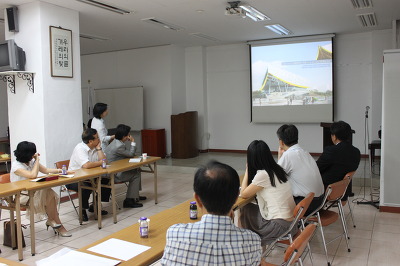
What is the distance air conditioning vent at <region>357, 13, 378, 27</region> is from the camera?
635 cm

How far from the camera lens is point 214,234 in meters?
1.49

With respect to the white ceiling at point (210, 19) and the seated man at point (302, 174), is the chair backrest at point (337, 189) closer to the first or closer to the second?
the seated man at point (302, 174)

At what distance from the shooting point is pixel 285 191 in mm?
2738

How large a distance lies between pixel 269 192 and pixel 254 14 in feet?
13.8

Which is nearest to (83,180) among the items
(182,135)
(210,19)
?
(210,19)

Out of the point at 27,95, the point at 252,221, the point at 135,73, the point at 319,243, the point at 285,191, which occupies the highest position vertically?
the point at 135,73

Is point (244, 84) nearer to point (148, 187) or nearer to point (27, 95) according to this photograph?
point (148, 187)

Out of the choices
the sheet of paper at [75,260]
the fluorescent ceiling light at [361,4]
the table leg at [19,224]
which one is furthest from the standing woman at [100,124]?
the fluorescent ceiling light at [361,4]

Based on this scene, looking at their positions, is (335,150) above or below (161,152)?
above

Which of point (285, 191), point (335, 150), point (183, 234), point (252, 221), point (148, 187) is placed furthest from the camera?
point (148, 187)

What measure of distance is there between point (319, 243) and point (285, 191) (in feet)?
4.65

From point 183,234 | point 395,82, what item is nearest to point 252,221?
point 183,234

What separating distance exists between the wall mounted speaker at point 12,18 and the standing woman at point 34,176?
7.40ft

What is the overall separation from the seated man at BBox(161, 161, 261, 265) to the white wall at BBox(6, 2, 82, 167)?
13.8 feet
